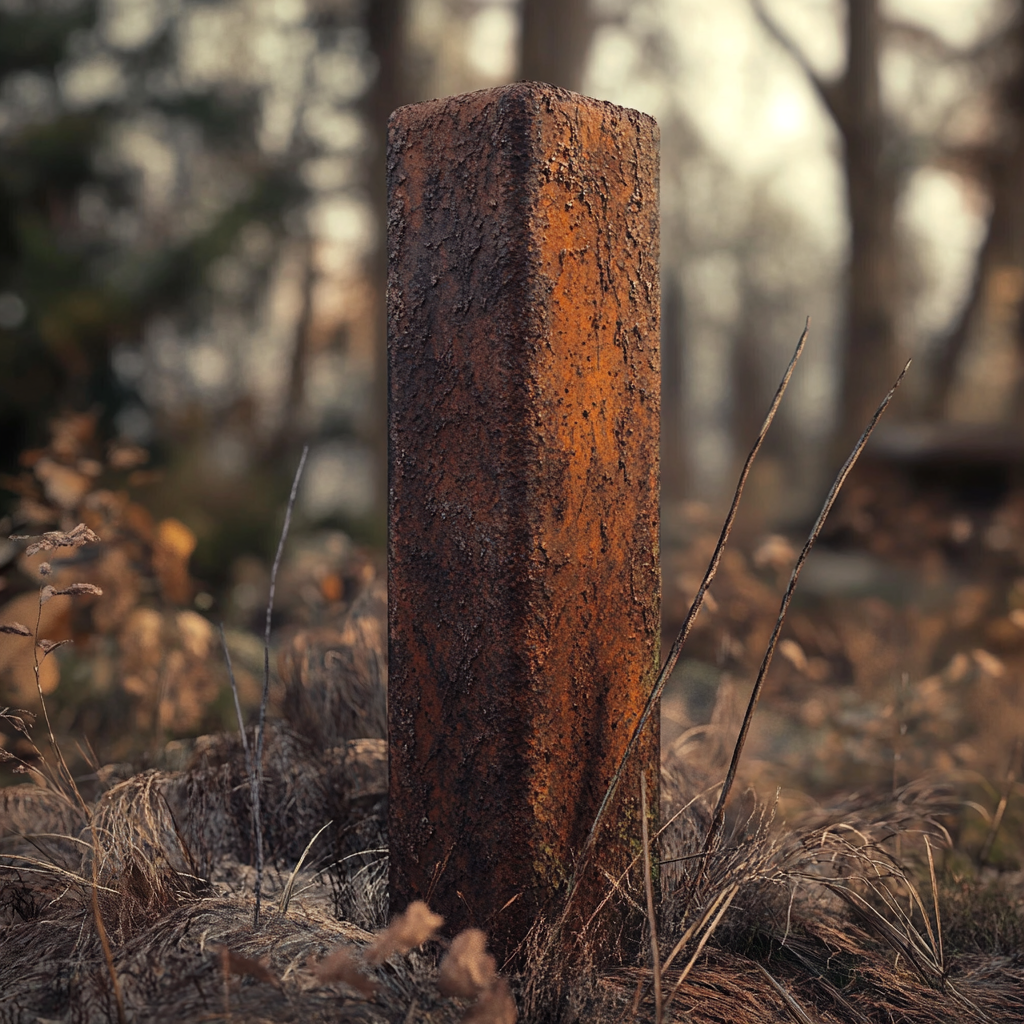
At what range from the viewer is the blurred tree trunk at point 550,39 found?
7.29 metres

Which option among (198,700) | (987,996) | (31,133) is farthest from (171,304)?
(987,996)

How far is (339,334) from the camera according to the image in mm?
13109

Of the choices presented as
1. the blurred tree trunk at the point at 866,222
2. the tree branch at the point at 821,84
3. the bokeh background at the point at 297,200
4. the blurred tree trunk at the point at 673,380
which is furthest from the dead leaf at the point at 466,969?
the blurred tree trunk at the point at 673,380

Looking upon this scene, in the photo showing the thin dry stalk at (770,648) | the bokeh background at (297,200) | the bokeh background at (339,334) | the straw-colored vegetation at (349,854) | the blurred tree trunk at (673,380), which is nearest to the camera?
the straw-colored vegetation at (349,854)

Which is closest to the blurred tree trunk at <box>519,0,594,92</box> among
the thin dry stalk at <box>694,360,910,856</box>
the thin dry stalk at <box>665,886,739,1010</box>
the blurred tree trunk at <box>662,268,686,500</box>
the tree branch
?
the tree branch

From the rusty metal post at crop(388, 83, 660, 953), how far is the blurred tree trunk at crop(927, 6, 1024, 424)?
22.1 feet

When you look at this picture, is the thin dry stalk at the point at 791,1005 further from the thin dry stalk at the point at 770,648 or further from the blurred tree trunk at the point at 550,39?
the blurred tree trunk at the point at 550,39

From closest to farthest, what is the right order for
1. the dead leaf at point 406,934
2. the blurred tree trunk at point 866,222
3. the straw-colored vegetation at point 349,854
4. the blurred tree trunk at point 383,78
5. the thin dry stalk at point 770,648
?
the dead leaf at point 406,934 → the straw-colored vegetation at point 349,854 → the thin dry stalk at point 770,648 → the blurred tree trunk at point 866,222 → the blurred tree trunk at point 383,78

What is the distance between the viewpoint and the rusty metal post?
4.92 feet

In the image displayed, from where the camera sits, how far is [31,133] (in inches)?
236

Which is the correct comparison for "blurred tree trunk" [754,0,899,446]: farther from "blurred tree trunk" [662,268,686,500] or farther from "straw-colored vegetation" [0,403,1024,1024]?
"blurred tree trunk" [662,268,686,500]

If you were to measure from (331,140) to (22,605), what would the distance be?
359 inches

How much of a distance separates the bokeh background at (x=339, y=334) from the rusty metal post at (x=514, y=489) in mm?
1201

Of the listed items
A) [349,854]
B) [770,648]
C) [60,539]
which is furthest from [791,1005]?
[60,539]
